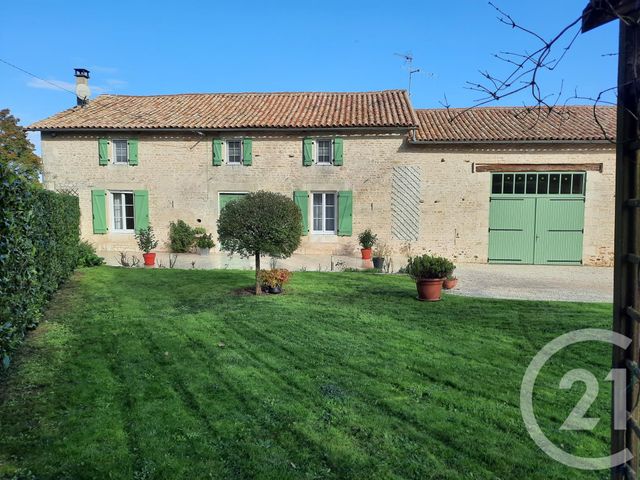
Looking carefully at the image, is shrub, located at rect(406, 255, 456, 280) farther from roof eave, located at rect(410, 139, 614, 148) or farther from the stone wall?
roof eave, located at rect(410, 139, 614, 148)

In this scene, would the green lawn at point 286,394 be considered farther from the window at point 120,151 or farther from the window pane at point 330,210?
the window at point 120,151

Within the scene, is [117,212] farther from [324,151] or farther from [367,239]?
[367,239]

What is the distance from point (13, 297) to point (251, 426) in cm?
273

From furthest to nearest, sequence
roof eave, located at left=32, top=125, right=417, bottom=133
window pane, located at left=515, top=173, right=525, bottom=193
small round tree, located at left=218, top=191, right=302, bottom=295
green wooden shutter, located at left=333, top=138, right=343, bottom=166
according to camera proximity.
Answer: green wooden shutter, located at left=333, top=138, right=343, bottom=166 < roof eave, located at left=32, top=125, right=417, bottom=133 < window pane, located at left=515, top=173, right=525, bottom=193 < small round tree, located at left=218, top=191, right=302, bottom=295

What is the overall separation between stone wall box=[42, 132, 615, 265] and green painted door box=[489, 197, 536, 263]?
1.05 feet

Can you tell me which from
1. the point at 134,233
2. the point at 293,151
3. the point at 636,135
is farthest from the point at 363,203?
the point at 636,135

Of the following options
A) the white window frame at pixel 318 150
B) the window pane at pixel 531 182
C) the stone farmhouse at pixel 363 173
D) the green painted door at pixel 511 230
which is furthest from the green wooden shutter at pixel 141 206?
the window pane at pixel 531 182

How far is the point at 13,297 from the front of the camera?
440 centimetres

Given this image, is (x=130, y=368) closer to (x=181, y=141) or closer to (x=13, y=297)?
(x=13, y=297)

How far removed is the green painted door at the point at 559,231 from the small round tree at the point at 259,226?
32.6 ft

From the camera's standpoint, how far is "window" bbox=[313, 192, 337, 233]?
52.9ft

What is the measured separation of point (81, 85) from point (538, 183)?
684 inches

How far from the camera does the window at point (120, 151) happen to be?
16484 mm

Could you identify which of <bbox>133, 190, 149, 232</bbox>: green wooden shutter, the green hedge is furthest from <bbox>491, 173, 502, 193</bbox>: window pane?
the green hedge
